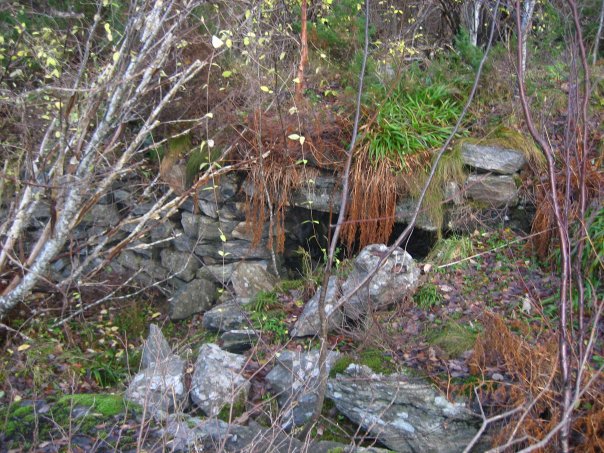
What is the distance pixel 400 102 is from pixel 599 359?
9.83ft

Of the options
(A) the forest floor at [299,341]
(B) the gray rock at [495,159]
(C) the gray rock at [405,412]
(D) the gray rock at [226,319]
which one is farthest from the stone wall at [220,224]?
(C) the gray rock at [405,412]

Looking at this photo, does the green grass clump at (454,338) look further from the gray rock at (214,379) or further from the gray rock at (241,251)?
the gray rock at (241,251)

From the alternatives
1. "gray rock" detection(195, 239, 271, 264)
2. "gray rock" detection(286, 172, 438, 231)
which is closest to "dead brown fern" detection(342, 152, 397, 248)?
"gray rock" detection(286, 172, 438, 231)

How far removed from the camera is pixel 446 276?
4.79 meters

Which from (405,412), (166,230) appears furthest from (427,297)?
(166,230)

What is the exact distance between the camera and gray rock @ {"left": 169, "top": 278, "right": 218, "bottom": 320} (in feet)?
19.5

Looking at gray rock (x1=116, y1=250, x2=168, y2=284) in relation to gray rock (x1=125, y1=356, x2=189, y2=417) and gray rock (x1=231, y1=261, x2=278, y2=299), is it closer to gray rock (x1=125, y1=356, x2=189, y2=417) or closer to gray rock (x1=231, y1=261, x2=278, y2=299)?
gray rock (x1=231, y1=261, x2=278, y2=299)

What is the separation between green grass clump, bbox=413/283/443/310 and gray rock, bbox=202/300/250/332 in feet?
4.53

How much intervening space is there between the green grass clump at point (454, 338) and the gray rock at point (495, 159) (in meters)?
1.70

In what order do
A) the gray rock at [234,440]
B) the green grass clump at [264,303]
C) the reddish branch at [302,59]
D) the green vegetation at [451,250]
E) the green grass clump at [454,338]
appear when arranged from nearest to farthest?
the gray rock at [234,440] → the green grass clump at [454,338] → the green vegetation at [451,250] → the green grass clump at [264,303] → the reddish branch at [302,59]

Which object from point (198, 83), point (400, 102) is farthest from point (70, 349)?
point (400, 102)

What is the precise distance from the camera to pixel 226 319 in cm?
504

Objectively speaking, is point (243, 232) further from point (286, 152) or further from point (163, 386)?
point (163, 386)

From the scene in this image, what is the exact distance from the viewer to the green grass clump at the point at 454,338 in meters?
3.83
